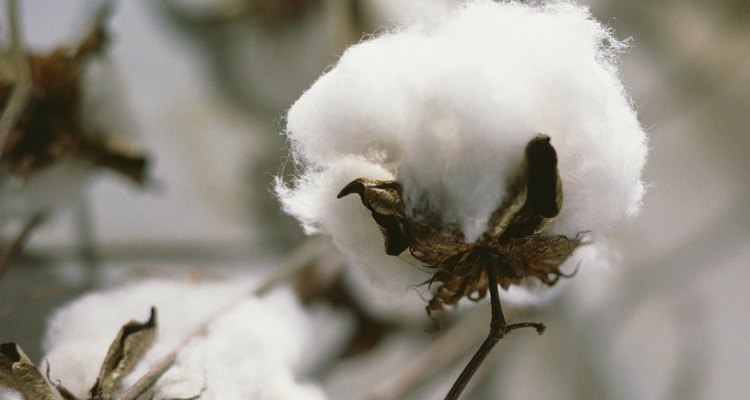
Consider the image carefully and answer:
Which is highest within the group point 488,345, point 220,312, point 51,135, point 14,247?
point 51,135

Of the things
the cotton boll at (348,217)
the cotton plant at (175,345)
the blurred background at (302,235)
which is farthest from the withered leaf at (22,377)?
the blurred background at (302,235)

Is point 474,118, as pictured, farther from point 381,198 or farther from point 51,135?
point 51,135

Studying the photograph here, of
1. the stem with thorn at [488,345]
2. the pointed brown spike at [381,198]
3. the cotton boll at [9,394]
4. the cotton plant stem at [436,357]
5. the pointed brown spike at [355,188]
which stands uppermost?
the cotton plant stem at [436,357]

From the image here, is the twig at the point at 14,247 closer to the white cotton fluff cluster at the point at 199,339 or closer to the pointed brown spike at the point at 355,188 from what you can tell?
the white cotton fluff cluster at the point at 199,339

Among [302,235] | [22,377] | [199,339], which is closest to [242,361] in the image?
[199,339]

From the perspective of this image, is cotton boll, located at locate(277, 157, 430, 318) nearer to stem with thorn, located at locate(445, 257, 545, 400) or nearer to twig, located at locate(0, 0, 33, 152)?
stem with thorn, located at locate(445, 257, 545, 400)

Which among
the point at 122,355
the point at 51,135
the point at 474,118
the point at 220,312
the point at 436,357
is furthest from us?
the point at 436,357

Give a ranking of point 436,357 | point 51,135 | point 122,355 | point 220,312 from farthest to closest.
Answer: point 436,357, point 51,135, point 220,312, point 122,355
